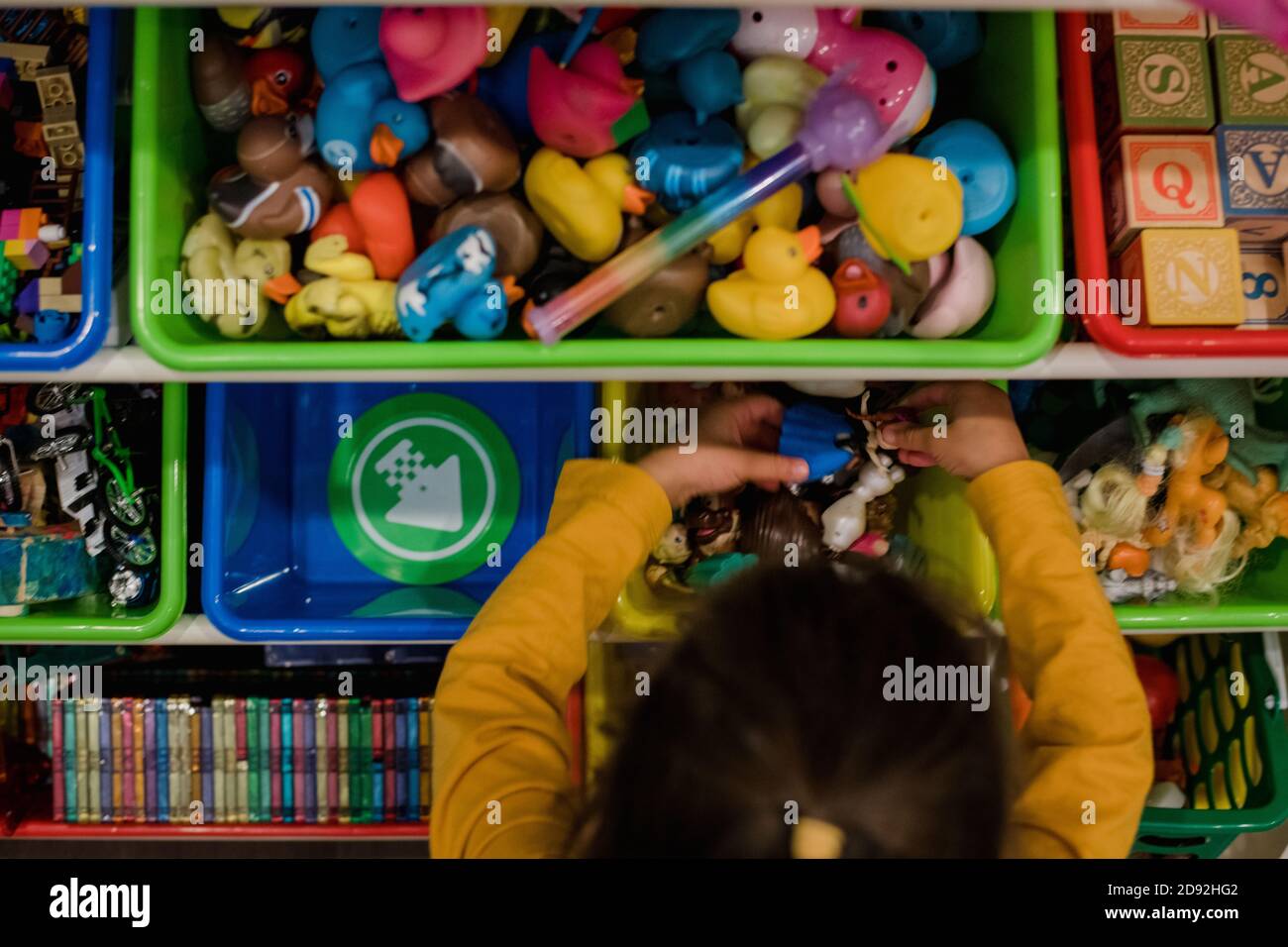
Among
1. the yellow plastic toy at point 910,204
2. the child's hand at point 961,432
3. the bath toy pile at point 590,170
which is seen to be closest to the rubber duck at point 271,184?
the bath toy pile at point 590,170

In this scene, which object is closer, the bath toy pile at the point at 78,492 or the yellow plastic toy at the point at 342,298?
the yellow plastic toy at the point at 342,298

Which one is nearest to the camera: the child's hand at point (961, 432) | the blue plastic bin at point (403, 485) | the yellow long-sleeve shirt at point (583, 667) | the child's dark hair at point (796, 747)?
the child's dark hair at point (796, 747)

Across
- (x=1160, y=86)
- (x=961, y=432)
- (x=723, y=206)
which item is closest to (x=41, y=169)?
(x=723, y=206)

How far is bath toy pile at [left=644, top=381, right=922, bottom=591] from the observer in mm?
888

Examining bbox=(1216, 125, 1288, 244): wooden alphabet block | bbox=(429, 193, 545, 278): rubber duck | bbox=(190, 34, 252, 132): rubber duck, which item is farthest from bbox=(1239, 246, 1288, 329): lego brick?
bbox=(190, 34, 252, 132): rubber duck

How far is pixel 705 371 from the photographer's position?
0.71m

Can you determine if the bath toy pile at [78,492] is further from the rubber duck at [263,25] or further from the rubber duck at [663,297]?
the rubber duck at [663,297]

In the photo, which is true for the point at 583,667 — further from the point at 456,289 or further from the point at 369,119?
the point at 369,119

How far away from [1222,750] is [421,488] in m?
1.01

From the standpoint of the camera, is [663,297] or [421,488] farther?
[421,488]

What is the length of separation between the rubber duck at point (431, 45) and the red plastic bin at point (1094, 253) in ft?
1.47

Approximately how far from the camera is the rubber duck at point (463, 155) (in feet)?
2.31

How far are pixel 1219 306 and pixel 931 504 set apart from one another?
32 cm

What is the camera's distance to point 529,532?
1.07 metres
